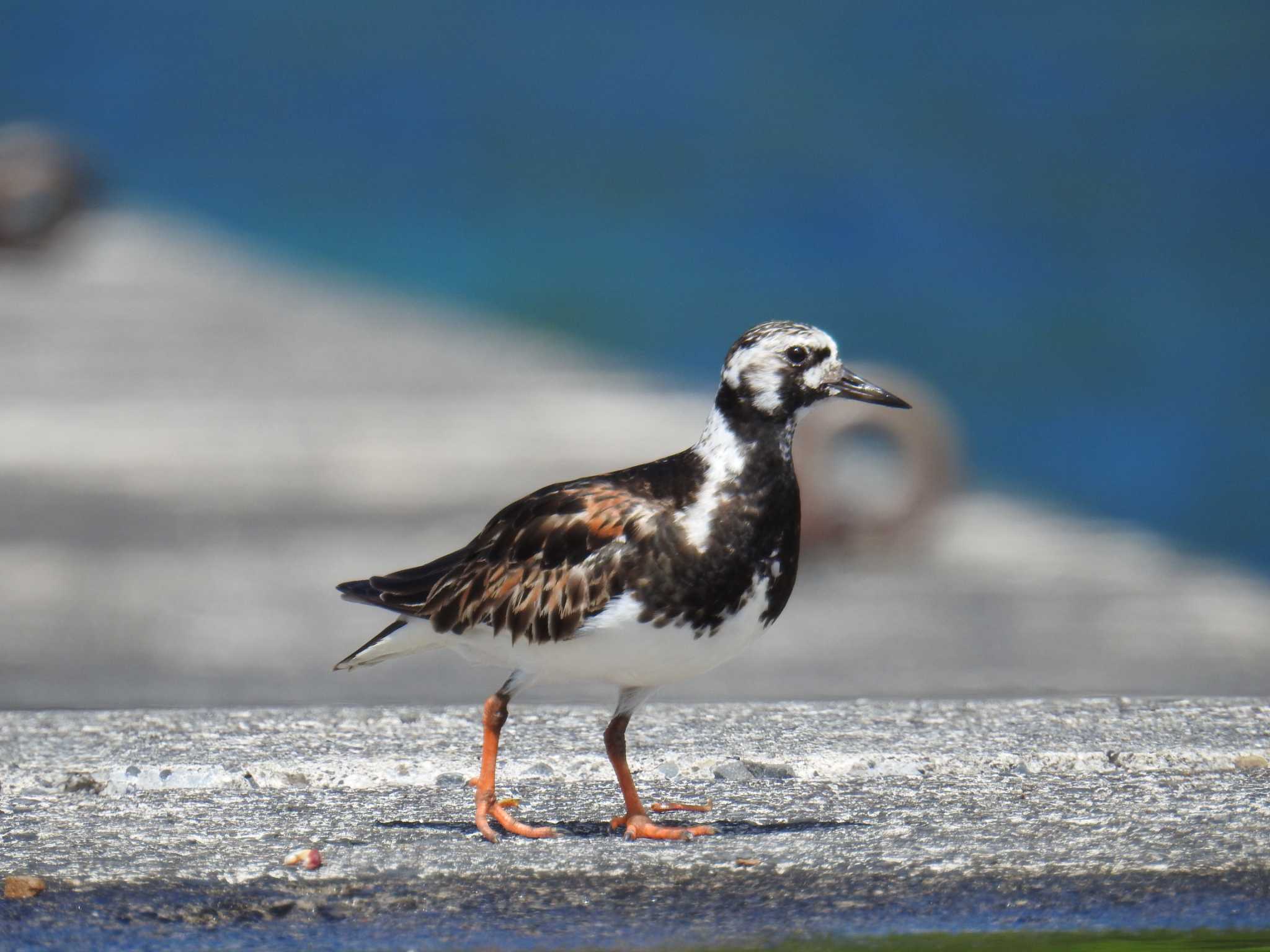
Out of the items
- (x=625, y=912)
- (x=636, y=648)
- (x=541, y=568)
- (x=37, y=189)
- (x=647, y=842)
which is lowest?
(x=625, y=912)

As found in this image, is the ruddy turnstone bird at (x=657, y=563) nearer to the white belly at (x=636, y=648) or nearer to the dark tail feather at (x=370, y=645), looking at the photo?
the white belly at (x=636, y=648)

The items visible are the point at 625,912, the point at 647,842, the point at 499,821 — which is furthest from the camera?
the point at 499,821

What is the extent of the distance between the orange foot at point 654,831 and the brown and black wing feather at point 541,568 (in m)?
0.44

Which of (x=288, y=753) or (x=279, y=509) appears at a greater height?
(x=279, y=509)

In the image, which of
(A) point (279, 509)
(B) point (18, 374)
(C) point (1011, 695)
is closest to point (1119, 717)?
(C) point (1011, 695)

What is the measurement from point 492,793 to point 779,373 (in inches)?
46.0

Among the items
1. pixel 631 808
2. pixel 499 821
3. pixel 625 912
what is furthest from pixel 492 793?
pixel 625 912

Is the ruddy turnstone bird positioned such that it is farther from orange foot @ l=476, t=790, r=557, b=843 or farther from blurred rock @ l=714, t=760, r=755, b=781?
blurred rock @ l=714, t=760, r=755, b=781

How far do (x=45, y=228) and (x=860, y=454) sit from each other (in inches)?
507

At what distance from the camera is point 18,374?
59.6ft

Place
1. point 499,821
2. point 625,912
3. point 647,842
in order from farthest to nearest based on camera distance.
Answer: point 499,821, point 647,842, point 625,912

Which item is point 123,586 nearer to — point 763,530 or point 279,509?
point 279,509

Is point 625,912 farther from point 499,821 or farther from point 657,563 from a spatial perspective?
point 657,563

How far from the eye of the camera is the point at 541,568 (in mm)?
4613
